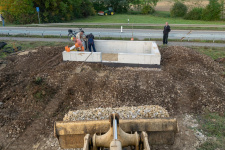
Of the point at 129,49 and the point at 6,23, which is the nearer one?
the point at 129,49

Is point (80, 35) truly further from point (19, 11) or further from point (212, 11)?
point (212, 11)

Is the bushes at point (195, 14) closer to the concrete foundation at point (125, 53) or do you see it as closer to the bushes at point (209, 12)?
the bushes at point (209, 12)

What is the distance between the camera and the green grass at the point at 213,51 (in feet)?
43.0

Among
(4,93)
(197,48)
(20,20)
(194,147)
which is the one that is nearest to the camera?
(194,147)

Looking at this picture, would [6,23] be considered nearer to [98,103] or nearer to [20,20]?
[20,20]

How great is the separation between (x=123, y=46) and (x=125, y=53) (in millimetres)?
2033

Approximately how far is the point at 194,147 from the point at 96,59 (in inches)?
253

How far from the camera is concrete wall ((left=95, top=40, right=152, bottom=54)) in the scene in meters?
11.9

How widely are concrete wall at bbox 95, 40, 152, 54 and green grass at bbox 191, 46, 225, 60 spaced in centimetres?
448

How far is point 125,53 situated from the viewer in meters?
10.2

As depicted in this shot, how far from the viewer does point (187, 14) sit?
121ft

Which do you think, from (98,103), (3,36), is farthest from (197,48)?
(3,36)

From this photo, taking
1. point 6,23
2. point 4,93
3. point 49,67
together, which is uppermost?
point 6,23

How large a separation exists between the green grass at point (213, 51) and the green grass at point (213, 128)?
6.73m
